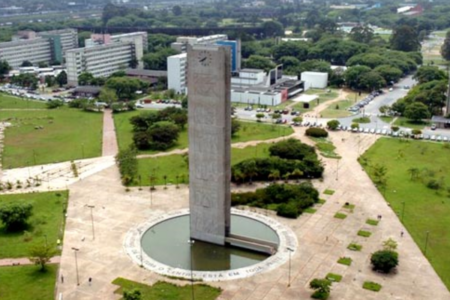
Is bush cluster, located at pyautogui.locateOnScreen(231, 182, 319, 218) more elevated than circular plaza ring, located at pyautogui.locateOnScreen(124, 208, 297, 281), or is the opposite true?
bush cluster, located at pyautogui.locateOnScreen(231, 182, 319, 218)

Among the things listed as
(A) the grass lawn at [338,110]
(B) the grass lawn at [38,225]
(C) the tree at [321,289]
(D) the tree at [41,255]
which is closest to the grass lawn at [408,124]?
(A) the grass lawn at [338,110]

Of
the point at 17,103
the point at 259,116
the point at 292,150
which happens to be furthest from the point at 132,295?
the point at 17,103

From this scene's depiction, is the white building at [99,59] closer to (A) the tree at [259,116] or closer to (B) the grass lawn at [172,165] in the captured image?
(A) the tree at [259,116]

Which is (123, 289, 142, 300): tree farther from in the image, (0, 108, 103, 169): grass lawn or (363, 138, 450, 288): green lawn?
(0, 108, 103, 169): grass lawn

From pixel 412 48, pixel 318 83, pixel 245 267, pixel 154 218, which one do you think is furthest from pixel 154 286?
pixel 412 48

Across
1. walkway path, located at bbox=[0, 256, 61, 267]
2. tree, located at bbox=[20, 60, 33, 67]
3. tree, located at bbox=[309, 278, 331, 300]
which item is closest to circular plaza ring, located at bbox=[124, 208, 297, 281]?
tree, located at bbox=[309, 278, 331, 300]

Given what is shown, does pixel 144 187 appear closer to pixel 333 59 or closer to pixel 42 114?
pixel 42 114

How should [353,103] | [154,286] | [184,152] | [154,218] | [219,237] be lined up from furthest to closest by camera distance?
[353,103]
[184,152]
[154,218]
[219,237]
[154,286]

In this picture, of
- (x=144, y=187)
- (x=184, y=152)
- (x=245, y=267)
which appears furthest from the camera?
(x=184, y=152)
